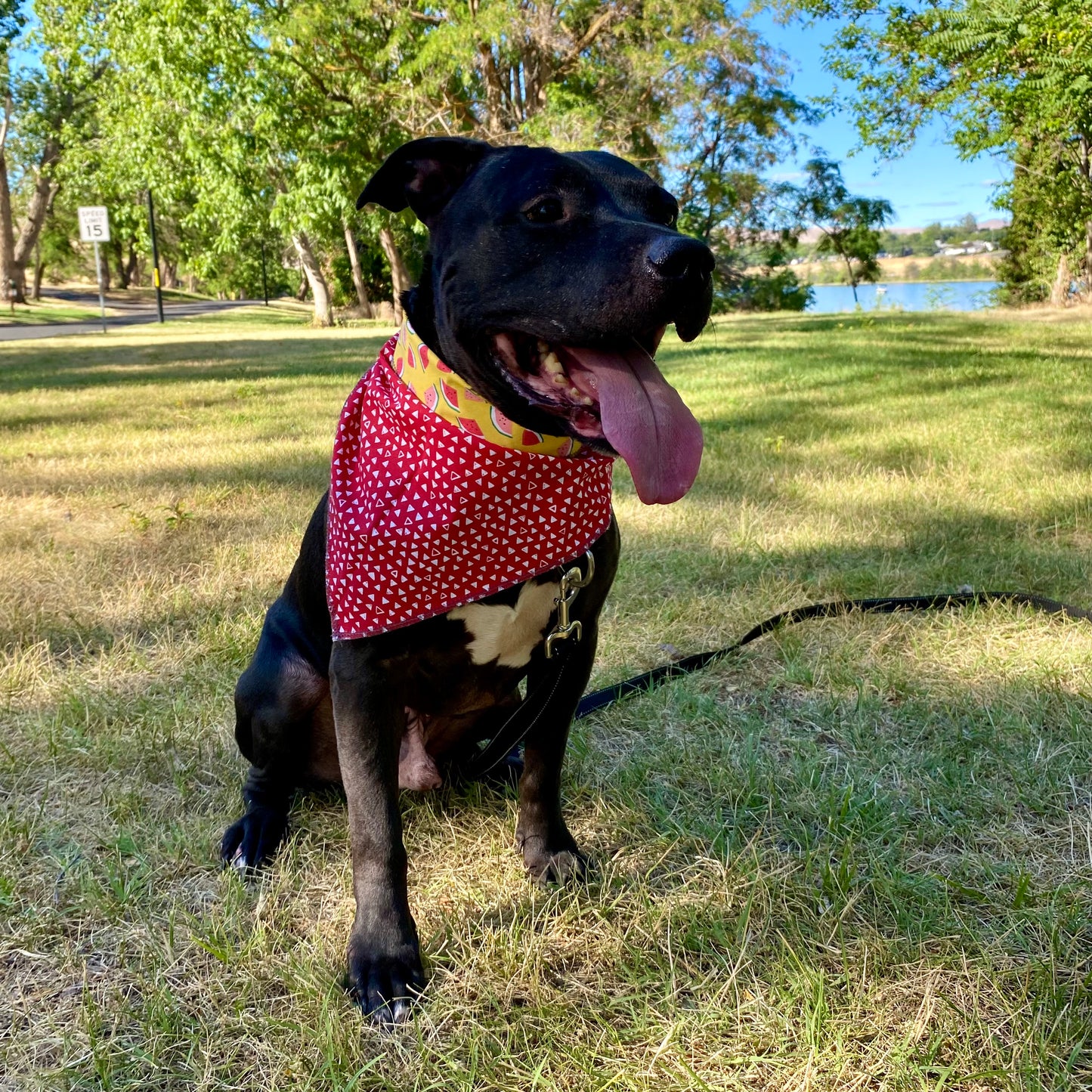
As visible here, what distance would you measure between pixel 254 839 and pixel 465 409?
4.07 ft

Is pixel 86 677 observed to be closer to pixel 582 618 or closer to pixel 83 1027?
pixel 83 1027

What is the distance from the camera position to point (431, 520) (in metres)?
1.82

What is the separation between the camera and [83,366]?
1423 cm

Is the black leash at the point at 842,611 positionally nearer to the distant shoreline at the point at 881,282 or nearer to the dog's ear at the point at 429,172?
the dog's ear at the point at 429,172

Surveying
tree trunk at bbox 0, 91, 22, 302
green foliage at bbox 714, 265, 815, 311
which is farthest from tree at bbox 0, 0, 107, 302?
green foliage at bbox 714, 265, 815, 311

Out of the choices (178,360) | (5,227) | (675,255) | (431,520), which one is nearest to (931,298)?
(178,360)

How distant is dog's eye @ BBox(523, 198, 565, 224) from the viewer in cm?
180

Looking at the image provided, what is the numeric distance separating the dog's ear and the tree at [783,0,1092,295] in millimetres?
6808

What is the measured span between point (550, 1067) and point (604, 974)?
0.89 ft

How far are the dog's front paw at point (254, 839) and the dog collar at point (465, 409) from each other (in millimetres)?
1178

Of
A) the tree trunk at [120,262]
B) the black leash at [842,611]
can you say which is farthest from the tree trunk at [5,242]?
the black leash at [842,611]

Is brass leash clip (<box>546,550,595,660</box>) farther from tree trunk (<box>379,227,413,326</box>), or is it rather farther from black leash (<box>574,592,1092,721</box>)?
tree trunk (<box>379,227,413,326</box>)

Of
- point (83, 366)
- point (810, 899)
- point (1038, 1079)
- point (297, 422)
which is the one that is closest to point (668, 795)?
point (810, 899)

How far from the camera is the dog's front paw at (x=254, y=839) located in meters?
2.23
